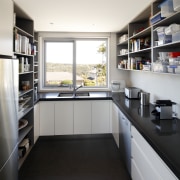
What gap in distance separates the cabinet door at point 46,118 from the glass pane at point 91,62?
1083mm

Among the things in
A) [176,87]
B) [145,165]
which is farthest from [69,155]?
[176,87]

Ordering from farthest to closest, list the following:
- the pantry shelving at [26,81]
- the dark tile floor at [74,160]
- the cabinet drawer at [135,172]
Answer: the pantry shelving at [26,81] → the dark tile floor at [74,160] → the cabinet drawer at [135,172]

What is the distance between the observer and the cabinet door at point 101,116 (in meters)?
3.80

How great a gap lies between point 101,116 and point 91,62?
1389mm

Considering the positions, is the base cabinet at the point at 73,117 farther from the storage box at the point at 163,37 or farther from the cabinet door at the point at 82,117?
the storage box at the point at 163,37

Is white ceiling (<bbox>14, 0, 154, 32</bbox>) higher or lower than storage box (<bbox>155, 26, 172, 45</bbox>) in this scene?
higher

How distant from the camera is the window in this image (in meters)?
4.46

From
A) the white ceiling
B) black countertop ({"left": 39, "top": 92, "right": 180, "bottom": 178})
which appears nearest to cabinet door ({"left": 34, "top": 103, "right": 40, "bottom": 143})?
the white ceiling

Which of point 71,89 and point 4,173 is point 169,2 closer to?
point 4,173

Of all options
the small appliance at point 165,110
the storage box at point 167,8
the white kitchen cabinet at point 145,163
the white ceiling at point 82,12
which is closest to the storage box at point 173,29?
the storage box at point 167,8

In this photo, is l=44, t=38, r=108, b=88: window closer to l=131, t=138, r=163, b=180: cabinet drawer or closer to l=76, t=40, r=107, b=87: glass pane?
l=76, t=40, r=107, b=87: glass pane

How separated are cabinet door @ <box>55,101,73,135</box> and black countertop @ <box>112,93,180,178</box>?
4.85ft

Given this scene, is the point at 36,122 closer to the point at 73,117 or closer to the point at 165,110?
the point at 73,117

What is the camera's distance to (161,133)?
1.69 m
